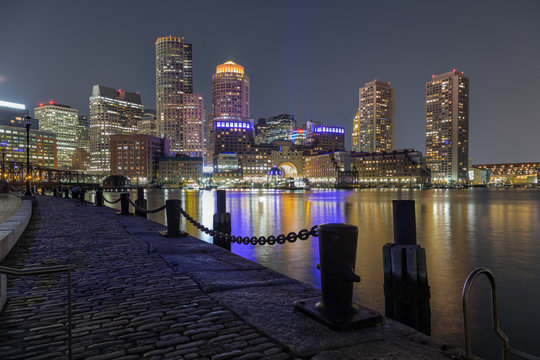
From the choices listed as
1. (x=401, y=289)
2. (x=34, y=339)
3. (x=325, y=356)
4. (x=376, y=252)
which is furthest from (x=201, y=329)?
(x=376, y=252)

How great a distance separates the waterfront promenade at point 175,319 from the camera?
13.1ft

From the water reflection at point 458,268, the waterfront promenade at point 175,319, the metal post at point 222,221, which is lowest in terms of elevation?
the water reflection at point 458,268

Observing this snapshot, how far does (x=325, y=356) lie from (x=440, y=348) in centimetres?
153

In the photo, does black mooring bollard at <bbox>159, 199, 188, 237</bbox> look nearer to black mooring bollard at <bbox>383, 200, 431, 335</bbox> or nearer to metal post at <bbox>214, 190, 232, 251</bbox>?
metal post at <bbox>214, 190, 232, 251</bbox>

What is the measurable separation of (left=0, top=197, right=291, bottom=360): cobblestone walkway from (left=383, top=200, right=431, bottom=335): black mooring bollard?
301 centimetres

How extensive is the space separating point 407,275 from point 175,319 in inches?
163

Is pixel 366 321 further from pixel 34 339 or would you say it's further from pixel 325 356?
pixel 34 339

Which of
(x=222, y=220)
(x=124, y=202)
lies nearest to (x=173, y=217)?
(x=222, y=220)

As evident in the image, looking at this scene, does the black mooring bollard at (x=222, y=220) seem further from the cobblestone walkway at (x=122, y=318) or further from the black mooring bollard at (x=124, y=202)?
the black mooring bollard at (x=124, y=202)

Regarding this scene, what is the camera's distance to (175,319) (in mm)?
4980

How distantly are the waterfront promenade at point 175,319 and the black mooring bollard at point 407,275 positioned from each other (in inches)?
51.1

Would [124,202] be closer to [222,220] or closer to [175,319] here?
[222,220]

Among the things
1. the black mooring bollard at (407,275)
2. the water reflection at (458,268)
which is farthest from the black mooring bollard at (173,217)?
the black mooring bollard at (407,275)

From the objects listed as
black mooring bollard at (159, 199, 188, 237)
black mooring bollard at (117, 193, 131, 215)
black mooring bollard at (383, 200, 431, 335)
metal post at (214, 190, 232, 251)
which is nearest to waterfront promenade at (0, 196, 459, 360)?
black mooring bollard at (383, 200, 431, 335)
